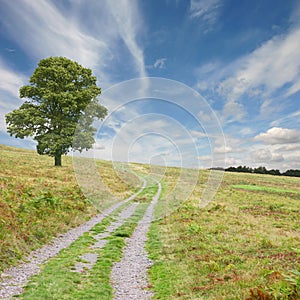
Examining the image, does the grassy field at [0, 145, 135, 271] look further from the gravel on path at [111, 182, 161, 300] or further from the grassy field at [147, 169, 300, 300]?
the grassy field at [147, 169, 300, 300]

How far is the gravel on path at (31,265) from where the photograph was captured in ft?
29.2

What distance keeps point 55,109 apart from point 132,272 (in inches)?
1401

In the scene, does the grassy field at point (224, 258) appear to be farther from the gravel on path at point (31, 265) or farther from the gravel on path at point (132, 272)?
the gravel on path at point (31, 265)

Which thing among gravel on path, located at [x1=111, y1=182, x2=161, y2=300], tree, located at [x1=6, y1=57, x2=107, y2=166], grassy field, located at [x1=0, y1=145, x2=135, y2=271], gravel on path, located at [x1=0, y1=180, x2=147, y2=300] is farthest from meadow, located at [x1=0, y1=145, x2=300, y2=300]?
tree, located at [x1=6, y1=57, x2=107, y2=166]

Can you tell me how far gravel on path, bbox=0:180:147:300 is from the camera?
29.2 ft

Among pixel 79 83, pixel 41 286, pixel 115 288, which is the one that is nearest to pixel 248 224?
pixel 115 288

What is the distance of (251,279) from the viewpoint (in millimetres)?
9141

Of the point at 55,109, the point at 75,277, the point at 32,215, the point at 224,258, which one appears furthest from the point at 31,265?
the point at 55,109

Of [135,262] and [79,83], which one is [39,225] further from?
[79,83]

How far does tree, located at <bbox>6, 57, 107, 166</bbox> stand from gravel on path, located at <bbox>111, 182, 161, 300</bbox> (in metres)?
27.1

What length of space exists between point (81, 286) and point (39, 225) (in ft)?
24.1

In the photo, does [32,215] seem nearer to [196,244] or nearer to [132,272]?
[132,272]

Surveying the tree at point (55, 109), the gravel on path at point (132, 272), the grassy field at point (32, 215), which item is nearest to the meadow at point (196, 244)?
the grassy field at point (32, 215)

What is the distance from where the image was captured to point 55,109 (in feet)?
139
